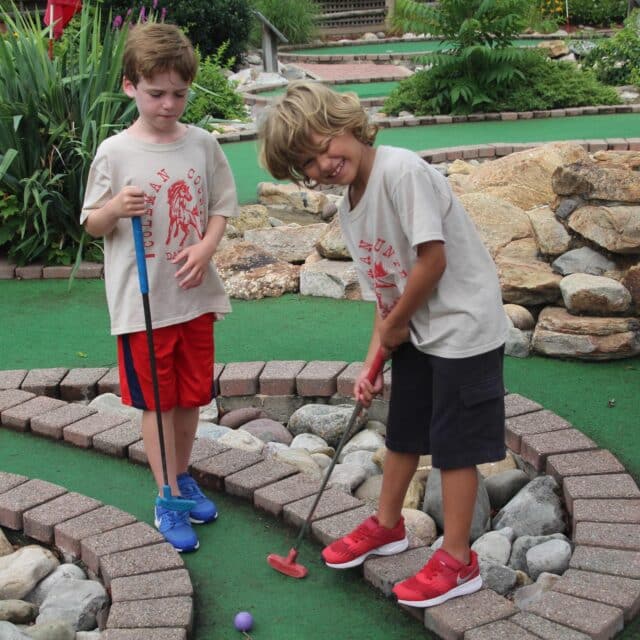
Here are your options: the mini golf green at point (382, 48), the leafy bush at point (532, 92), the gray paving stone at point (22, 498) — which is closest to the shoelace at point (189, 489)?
the gray paving stone at point (22, 498)

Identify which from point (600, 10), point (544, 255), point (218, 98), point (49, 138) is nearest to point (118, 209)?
point (544, 255)

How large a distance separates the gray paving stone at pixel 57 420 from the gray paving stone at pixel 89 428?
25mm

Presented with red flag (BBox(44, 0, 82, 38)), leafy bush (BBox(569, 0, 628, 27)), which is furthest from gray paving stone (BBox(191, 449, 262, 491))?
leafy bush (BBox(569, 0, 628, 27))

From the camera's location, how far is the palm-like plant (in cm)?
1012

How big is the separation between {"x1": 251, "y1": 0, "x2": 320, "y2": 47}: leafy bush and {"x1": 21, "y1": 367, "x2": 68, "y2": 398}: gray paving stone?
16.2m

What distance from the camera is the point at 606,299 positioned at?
4234 millimetres

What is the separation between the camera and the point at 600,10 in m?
20.2

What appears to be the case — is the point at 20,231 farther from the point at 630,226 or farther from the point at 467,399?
the point at 467,399

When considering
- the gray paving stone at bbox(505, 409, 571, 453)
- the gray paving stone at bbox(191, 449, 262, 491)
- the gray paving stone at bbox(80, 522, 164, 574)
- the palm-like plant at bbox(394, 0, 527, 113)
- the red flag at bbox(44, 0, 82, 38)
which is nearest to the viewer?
the gray paving stone at bbox(80, 522, 164, 574)

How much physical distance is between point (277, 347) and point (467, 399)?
6.75 ft

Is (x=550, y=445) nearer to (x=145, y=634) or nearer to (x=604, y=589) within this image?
(x=604, y=589)

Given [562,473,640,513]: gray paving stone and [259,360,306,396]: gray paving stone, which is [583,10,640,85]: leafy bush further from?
[562,473,640,513]: gray paving stone

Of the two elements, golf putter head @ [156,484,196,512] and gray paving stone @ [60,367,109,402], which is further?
gray paving stone @ [60,367,109,402]

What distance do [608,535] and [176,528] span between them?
3.85ft
